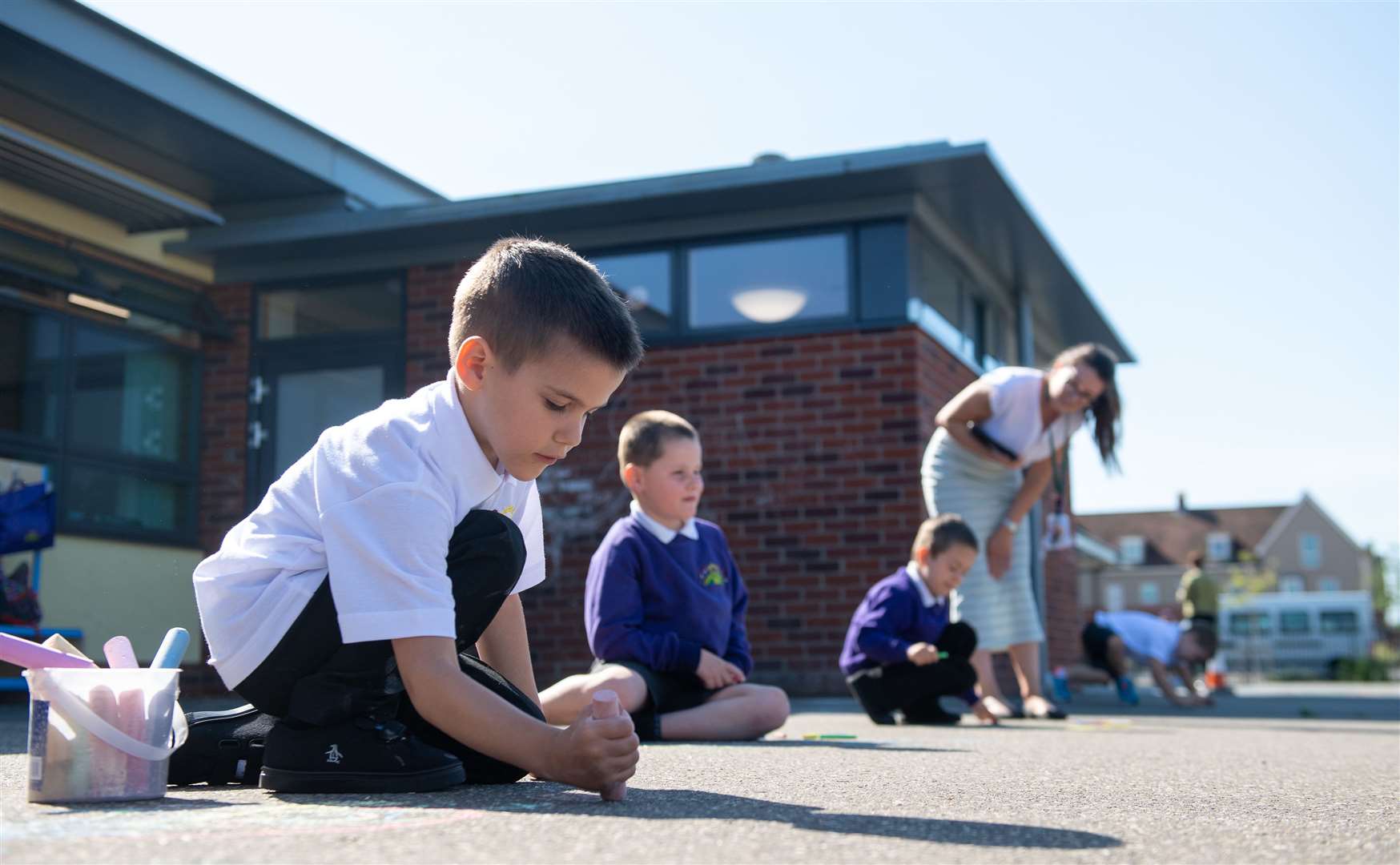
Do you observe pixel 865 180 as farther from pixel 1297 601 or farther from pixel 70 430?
pixel 1297 601

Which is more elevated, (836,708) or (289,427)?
(289,427)

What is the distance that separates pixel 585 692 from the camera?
3.90m

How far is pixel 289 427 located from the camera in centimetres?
938

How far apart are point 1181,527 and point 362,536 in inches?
2685

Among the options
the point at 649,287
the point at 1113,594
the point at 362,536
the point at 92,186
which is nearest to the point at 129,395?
the point at 92,186

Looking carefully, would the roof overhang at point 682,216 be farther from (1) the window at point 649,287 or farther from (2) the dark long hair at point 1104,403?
(2) the dark long hair at point 1104,403

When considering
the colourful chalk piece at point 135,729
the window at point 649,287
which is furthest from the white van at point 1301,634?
the colourful chalk piece at point 135,729

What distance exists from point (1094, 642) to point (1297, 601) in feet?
110

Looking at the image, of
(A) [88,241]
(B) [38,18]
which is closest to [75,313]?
(A) [88,241]

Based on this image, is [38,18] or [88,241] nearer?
[38,18]

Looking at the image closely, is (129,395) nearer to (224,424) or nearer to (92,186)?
(224,424)

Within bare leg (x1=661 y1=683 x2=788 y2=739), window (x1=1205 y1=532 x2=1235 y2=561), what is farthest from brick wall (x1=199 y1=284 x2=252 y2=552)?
window (x1=1205 y1=532 x2=1235 y2=561)

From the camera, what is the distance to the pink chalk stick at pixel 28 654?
6.49ft

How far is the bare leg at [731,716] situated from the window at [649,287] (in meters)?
4.82
